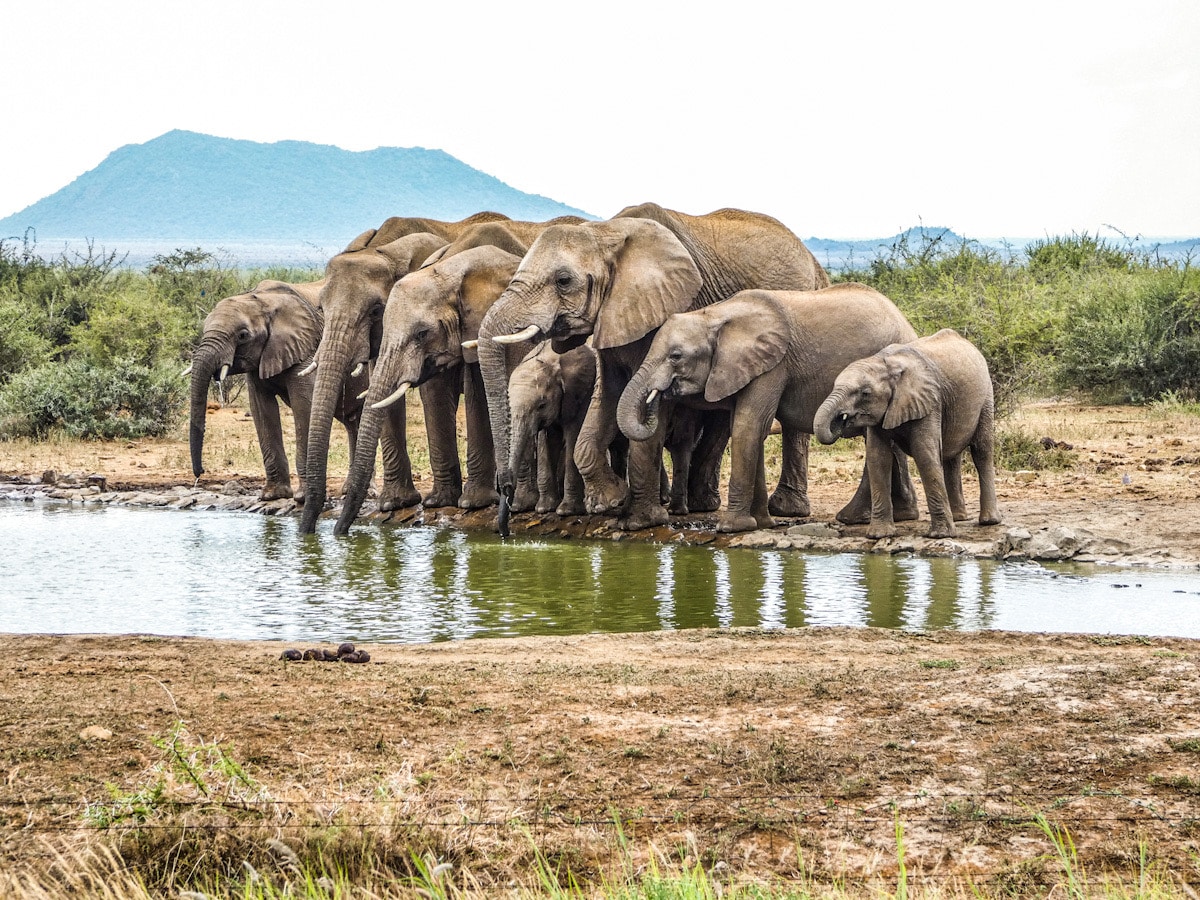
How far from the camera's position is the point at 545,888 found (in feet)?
14.1

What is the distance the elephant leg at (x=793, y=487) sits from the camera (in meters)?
13.6

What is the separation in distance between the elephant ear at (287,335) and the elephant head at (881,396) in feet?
20.3

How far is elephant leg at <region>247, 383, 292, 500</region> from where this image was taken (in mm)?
15727

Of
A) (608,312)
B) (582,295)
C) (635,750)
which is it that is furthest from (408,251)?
(635,750)

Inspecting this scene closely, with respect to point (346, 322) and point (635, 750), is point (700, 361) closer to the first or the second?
point (346, 322)

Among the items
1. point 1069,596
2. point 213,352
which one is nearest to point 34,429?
point 213,352

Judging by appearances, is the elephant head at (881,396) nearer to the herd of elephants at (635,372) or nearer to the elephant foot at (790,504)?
the herd of elephants at (635,372)

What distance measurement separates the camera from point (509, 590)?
1040cm

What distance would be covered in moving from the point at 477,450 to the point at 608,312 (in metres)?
2.13

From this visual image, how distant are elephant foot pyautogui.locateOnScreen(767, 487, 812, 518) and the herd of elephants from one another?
0.9 inches

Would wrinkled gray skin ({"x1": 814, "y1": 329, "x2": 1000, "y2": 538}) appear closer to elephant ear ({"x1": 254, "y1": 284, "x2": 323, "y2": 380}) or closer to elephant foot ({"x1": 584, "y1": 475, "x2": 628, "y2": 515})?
elephant foot ({"x1": 584, "y1": 475, "x2": 628, "y2": 515})

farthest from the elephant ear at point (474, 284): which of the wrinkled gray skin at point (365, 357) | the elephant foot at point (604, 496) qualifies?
the elephant foot at point (604, 496)

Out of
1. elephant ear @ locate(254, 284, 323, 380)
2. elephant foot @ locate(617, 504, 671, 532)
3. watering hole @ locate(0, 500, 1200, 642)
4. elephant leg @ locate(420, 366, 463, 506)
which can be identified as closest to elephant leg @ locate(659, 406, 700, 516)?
elephant foot @ locate(617, 504, 671, 532)

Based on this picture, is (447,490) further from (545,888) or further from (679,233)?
(545,888)
